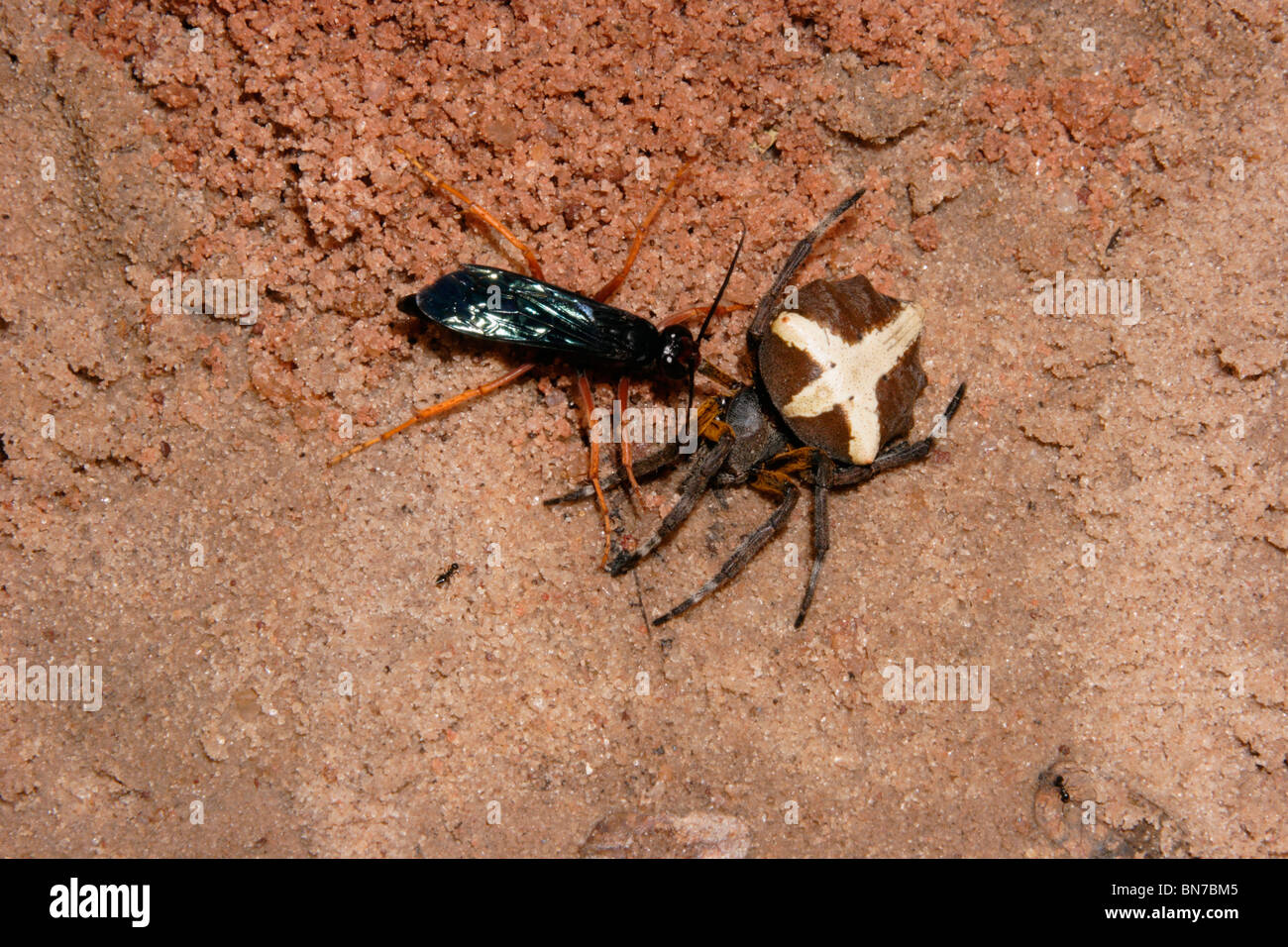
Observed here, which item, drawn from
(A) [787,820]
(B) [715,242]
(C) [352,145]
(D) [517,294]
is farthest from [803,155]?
(A) [787,820]

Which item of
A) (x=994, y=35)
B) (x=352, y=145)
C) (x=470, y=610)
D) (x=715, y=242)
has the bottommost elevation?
(x=470, y=610)

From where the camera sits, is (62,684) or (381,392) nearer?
(62,684)

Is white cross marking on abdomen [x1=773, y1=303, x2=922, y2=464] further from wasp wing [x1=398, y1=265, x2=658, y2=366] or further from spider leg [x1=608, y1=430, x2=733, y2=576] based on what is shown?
wasp wing [x1=398, y1=265, x2=658, y2=366]

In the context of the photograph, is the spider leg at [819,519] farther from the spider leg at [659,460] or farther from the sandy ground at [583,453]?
the spider leg at [659,460]

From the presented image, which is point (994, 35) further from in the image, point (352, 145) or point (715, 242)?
point (352, 145)

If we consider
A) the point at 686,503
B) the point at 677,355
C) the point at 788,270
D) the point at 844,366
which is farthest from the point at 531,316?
the point at 844,366

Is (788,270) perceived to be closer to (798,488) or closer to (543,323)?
(798,488)
